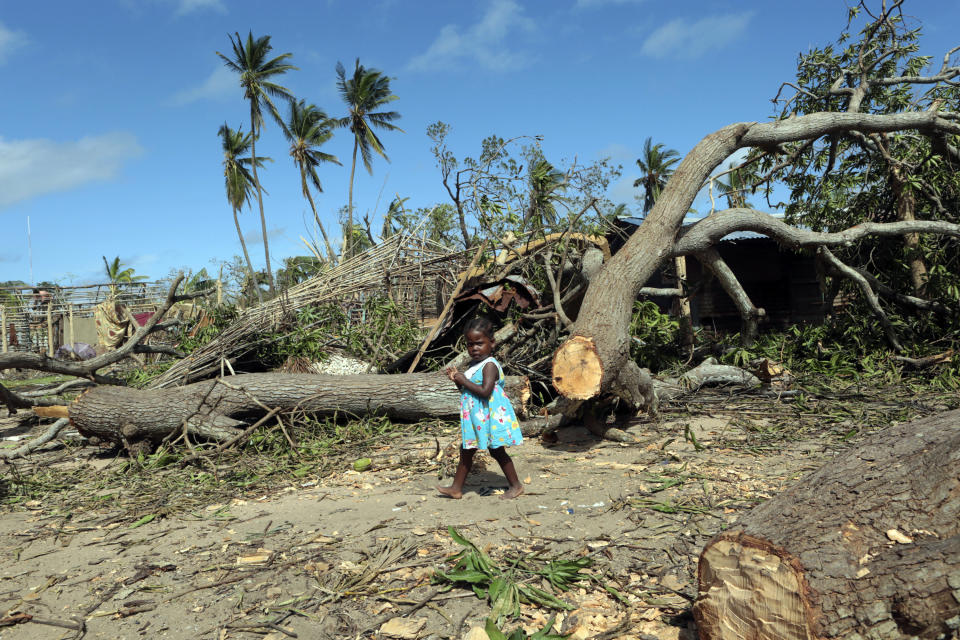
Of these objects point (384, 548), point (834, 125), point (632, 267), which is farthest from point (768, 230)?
point (384, 548)

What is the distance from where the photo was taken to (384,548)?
2979 millimetres

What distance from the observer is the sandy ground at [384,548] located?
240cm

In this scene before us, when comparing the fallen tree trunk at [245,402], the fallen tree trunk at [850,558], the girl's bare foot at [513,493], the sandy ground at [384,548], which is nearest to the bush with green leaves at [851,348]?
the sandy ground at [384,548]

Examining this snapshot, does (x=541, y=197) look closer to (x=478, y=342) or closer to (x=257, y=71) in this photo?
(x=478, y=342)

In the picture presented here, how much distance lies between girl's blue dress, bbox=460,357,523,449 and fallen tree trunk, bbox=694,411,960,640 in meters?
1.84

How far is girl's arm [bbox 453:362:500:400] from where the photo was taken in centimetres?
368

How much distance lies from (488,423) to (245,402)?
275 cm

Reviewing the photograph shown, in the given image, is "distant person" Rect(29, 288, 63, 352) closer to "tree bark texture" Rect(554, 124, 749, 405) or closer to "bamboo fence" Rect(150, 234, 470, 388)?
"bamboo fence" Rect(150, 234, 470, 388)

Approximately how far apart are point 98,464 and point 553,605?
15.3 feet

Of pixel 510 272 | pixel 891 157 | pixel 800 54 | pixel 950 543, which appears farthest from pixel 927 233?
pixel 950 543

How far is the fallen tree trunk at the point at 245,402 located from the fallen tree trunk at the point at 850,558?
3731 millimetres

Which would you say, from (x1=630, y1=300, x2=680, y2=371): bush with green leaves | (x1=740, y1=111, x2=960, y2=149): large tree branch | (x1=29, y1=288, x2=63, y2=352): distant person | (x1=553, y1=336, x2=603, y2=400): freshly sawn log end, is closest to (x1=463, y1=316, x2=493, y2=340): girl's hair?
(x1=553, y1=336, x2=603, y2=400): freshly sawn log end

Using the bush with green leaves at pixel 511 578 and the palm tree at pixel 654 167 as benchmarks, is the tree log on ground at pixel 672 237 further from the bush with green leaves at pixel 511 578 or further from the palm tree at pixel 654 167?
the palm tree at pixel 654 167

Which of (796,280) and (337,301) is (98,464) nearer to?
(337,301)
